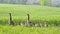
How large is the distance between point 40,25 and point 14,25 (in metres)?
0.75

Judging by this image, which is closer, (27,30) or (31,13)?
(27,30)

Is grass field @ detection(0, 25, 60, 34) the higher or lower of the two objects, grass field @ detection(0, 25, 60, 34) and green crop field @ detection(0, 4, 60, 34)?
the lower

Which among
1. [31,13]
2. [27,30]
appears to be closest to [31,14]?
[31,13]

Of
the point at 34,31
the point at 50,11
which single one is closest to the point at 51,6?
the point at 50,11

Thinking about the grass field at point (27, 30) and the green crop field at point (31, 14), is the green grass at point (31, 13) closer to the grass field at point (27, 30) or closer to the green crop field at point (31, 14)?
the green crop field at point (31, 14)

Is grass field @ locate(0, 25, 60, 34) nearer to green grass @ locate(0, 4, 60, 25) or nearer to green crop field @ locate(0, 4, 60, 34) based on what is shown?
green crop field @ locate(0, 4, 60, 34)

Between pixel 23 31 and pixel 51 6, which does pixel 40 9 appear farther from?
pixel 23 31

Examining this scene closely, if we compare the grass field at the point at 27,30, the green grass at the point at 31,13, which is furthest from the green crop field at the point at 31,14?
the grass field at the point at 27,30

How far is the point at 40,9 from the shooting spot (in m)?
7.75

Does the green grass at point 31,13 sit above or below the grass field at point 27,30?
above

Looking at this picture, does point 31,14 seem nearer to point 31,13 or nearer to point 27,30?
point 31,13

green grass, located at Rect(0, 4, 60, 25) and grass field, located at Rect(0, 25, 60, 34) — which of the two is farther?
green grass, located at Rect(0, 4, 60, 25)

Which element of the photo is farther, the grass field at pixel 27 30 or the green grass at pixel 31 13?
the green grass at pixel 31 13

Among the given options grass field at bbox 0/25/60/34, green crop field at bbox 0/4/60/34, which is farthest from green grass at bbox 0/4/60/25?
grass field at bbox 0/25/60/34
